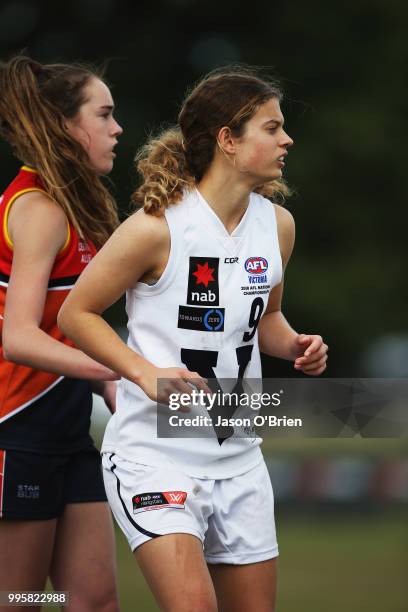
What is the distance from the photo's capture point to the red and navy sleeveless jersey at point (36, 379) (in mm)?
3547

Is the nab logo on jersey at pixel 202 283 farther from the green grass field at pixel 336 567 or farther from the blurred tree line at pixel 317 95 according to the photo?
the blurred tree line at pixel 317 95

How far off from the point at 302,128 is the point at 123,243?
12.9m

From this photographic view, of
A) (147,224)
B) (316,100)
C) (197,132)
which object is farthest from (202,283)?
(316,100)

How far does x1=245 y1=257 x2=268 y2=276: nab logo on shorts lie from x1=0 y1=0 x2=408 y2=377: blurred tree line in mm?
12100

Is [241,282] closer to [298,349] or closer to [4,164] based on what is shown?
[298,349]

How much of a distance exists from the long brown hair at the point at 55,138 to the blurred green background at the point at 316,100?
1118 cm

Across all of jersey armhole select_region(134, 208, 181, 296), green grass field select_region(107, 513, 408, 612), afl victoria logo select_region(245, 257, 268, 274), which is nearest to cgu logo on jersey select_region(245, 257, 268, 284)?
afl victoria logo select_region(245, 257, 268, 274)

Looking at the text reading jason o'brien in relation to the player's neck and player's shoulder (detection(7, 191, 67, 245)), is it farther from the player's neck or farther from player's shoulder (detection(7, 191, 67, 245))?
player's shoulder (detection(7, 191, 67, 245))

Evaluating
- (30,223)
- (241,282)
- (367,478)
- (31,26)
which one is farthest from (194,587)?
(31,26)

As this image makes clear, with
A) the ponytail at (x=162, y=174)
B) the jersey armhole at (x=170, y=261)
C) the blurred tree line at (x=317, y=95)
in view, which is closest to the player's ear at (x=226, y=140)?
the ponytail at (x=162, y=174)

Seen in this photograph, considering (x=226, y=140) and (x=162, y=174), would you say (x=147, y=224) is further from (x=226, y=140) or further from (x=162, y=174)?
(x=226, y=140)

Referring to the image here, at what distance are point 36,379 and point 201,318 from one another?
0.64m

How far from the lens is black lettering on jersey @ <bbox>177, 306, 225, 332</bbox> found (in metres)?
3.22

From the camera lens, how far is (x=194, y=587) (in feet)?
9.82
